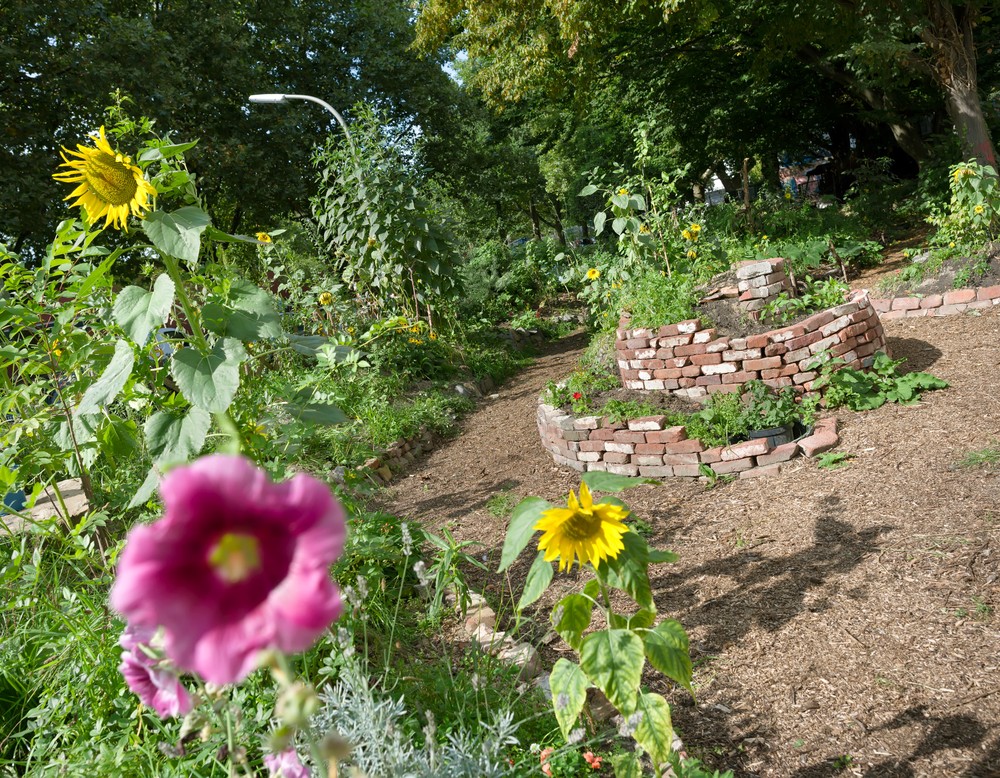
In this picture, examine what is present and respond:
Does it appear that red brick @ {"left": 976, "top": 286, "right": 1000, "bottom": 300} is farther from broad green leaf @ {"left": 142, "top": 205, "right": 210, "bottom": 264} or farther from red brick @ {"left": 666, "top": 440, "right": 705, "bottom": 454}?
broad green leaf @ {"left": 142, "top": 205, "right": 210, "bottom": 264}

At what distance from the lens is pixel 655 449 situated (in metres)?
4.11

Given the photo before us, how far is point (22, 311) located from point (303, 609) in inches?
84.4

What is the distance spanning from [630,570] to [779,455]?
2471 mm

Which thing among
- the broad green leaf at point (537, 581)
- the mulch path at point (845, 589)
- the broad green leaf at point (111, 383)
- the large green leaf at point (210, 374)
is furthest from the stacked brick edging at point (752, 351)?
the broad green leaf at point (111, 383)

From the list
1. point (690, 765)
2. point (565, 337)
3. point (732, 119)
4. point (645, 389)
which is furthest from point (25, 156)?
point (732, 119)

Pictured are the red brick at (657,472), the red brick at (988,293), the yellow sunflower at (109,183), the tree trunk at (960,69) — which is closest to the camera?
the yellow sunflower at (109,183)

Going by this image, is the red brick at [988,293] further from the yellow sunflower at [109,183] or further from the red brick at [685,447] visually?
the yellow sunflower at [109,183]

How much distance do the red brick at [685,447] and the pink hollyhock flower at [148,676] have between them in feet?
10.9

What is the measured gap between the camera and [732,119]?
45.7 ft

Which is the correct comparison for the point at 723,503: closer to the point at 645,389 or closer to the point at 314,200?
the point at 645,389

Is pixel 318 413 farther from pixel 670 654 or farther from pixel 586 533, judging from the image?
pixel 670 654

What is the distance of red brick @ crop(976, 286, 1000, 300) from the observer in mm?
5609

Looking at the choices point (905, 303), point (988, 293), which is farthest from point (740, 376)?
point (988, 293)

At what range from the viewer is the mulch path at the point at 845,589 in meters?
1.96
